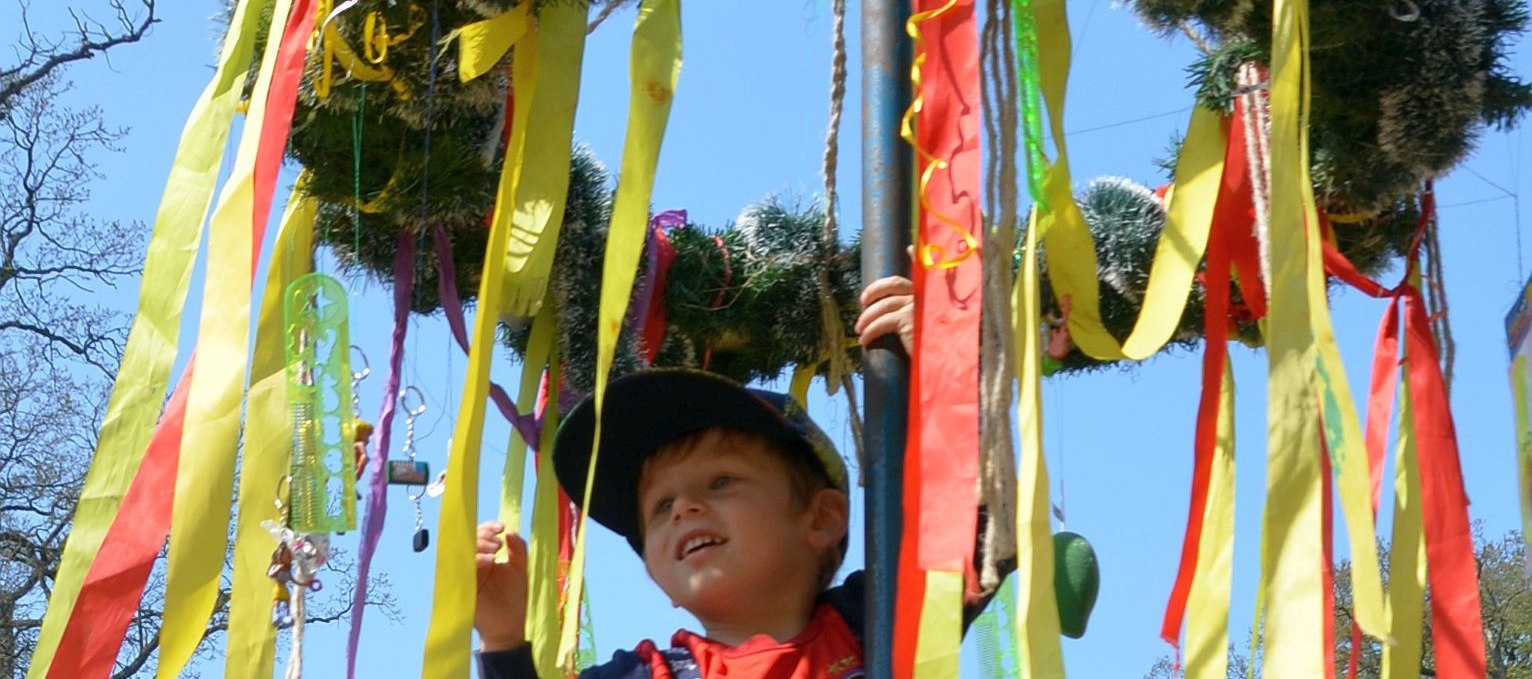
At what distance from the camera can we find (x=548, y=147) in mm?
2348

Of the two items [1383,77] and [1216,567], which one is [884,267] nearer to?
[1216,567]

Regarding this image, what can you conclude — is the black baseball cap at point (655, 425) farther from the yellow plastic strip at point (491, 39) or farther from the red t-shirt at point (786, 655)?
the yellow plastic strip at point (491, 39)

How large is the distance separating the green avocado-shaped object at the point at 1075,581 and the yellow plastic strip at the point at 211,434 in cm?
91

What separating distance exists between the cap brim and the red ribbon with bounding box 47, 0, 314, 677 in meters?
0.58

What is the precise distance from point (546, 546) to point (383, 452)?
0.36m

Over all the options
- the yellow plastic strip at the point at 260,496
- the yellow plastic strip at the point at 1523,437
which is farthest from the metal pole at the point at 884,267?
the yellow plastic strip at the point at 1523,437

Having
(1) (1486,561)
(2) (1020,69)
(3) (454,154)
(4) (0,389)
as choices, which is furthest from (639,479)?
(1) (1486,561)

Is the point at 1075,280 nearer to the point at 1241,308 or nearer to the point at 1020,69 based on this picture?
the point at 1020,69

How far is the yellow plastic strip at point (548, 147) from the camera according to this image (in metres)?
2.34

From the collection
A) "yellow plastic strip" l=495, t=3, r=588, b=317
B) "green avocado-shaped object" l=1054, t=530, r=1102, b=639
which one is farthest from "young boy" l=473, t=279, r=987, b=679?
"green avocado-shaped object" l=1054, t=530, r=1102, b=639

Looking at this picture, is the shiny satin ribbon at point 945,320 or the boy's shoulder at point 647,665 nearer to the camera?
the shiny satin ribbon at point 945,320

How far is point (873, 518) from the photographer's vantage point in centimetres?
193

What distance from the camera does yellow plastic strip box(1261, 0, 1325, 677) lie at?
158 cm

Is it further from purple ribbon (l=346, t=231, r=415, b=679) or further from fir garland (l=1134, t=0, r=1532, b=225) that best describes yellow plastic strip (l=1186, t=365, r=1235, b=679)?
purple ribbon (l=346, t=231, r=415, b=679)
